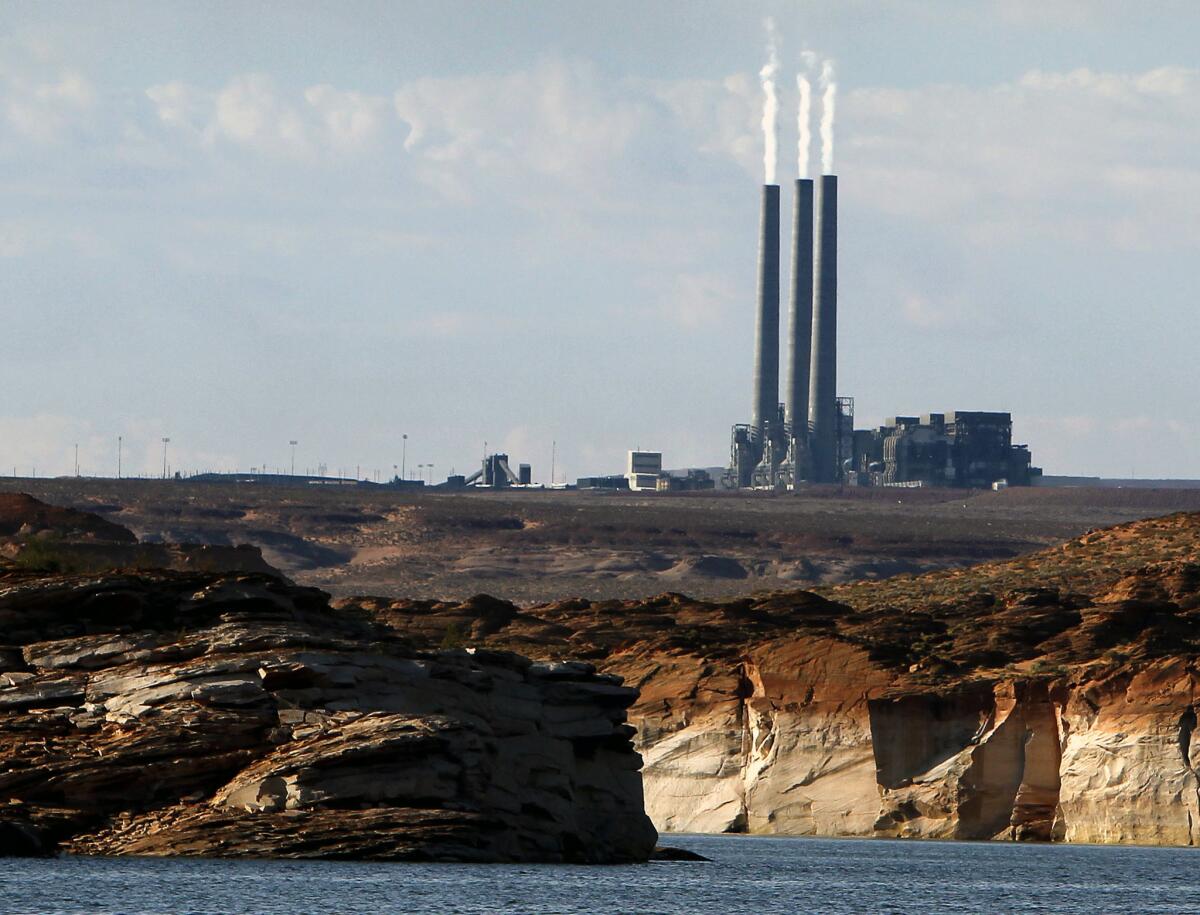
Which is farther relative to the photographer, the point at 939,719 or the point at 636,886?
the point at 939,719

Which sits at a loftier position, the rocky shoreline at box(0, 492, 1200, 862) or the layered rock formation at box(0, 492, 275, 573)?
the layered rock formation at box(0, 492, 275, 573)

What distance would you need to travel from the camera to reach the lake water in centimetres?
5284

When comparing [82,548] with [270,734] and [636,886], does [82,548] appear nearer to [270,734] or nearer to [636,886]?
[270,734]

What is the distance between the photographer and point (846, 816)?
9519cm

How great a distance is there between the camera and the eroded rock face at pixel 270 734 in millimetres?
59312

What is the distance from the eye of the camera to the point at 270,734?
60844 millimetres

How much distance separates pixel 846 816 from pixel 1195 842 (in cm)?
1388

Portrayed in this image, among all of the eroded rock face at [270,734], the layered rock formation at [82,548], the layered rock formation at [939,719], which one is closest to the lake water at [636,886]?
the eroded rock face at [270,734]

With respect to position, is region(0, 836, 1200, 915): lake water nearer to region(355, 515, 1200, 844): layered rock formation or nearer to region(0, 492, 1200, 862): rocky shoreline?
region(0, 492, 1200, 862): rocky shoreline

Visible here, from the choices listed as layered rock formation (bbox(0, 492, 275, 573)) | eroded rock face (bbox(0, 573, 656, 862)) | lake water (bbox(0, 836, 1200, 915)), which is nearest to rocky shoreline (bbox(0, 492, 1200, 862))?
eroded rock face (bbox(0, 573, 656, 862))

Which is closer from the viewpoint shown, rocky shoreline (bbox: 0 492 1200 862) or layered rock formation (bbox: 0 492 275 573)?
rocky shoreline (bbox: 0 492 1200 862)

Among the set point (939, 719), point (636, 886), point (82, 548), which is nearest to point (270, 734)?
point (636, 886)

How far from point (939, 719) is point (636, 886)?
1379 inches

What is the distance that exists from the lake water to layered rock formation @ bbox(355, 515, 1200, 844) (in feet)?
27.4
